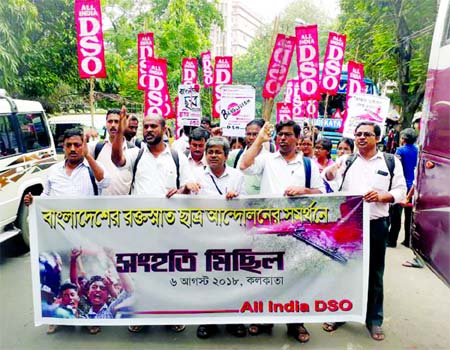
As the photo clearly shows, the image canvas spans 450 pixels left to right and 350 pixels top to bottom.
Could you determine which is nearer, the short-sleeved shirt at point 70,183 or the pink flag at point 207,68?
the short-sleeved shirt at point 70,183

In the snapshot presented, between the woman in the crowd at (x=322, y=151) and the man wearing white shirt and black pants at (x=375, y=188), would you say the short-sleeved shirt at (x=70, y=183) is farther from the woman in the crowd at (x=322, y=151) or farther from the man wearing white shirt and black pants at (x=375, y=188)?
the woman in the crowd at (x=322, y=151)

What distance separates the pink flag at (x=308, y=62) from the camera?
792 centimetres

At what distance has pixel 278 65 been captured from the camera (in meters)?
7.39

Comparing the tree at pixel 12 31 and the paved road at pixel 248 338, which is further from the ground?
the tree at pixel 12 31

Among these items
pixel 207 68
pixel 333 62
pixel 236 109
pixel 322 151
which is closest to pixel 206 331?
pixel 236 109

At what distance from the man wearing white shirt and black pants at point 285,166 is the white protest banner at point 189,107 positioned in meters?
4.00

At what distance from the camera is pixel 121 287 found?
3471 millimetres

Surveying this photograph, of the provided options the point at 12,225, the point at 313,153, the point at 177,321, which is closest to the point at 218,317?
the point at 177,321

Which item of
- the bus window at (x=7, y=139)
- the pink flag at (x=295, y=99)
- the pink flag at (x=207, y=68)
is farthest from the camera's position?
the pink flag at (x=207, y=68)

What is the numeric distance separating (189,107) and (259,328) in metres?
4.76

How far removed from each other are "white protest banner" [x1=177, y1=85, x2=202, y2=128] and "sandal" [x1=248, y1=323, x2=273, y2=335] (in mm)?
4427

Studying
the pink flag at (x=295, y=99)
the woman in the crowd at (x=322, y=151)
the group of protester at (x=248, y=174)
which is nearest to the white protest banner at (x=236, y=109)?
the woman in the crowd at (x=322, y=151)

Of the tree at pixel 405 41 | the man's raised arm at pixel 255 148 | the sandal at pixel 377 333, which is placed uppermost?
the tree at pixel 405 41

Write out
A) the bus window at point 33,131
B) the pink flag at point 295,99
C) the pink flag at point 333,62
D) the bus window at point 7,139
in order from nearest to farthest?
the bus window at point 7,139, the bus window at point 33,131, the pink flag at point 333,62, the pink flag at point 295,99
